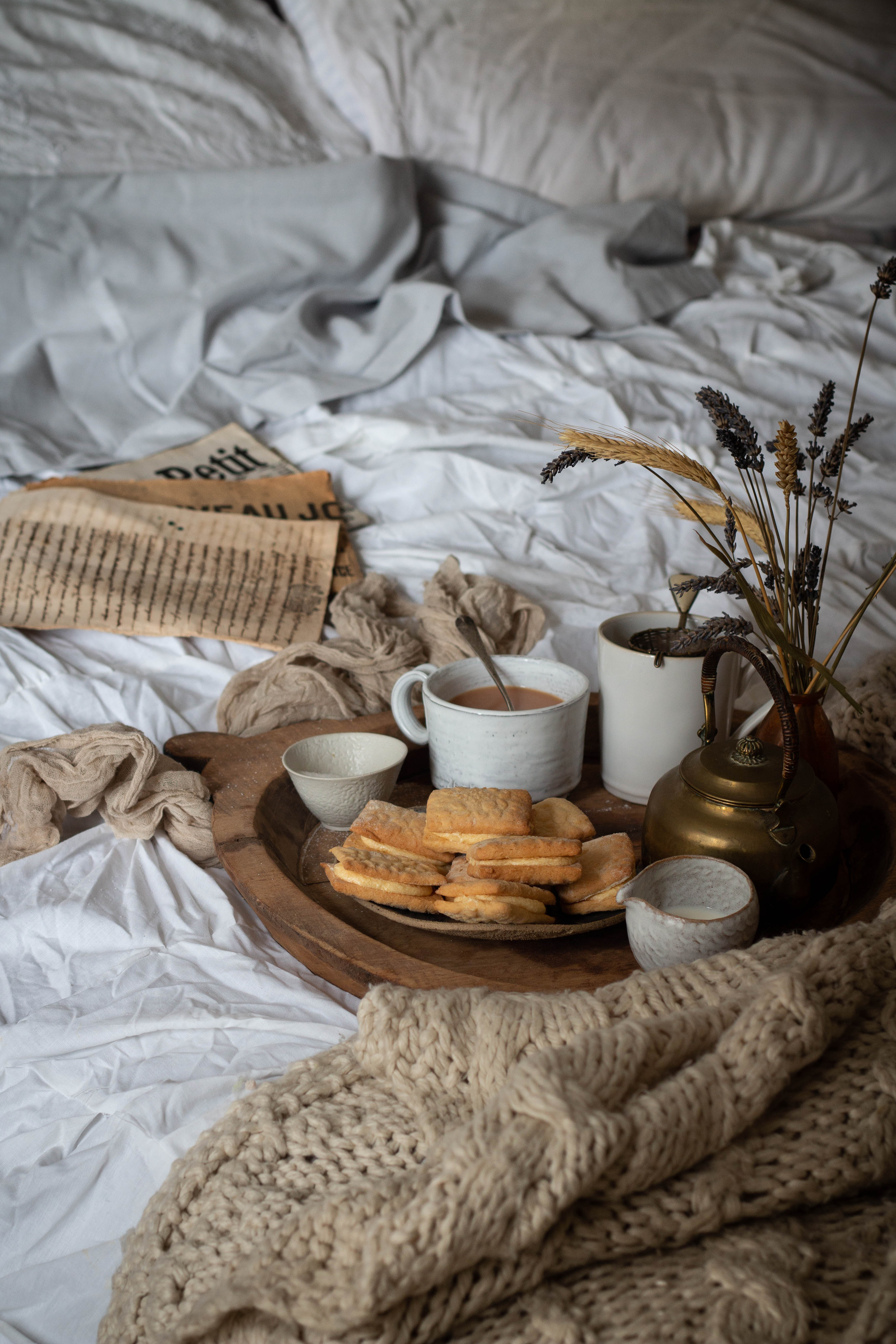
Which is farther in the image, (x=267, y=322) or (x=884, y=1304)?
(x=267, y=322)

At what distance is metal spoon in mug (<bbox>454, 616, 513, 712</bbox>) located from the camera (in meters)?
0.76

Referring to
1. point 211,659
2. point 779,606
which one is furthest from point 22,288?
point 779,606

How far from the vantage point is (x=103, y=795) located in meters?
0.76

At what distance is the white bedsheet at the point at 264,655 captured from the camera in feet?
1.69

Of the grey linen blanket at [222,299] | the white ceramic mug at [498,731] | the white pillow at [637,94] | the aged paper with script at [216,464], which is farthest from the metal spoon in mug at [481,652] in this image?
the white pillow at [637,94]

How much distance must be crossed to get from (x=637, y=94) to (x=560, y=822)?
1703mm

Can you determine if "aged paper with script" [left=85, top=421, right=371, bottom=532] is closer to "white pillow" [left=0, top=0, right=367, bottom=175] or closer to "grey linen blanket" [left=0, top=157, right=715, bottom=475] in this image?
"grey linen blanket" [left=0, top=157, right=715, bottom=475]

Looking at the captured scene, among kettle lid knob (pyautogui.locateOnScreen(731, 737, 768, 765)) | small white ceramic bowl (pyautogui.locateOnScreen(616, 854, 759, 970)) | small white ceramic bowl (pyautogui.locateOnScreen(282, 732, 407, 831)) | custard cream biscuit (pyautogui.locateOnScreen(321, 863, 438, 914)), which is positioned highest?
kettle lid knob (pyautogui.locateOnScreen(731, 737, 768, 765))

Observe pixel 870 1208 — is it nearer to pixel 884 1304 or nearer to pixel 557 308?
pixel 884 1304

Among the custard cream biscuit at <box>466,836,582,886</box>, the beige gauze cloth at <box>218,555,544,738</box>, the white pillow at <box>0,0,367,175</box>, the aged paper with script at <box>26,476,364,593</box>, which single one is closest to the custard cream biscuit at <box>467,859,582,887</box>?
the custard cream biscuit at <box>466,836,582,886</box>

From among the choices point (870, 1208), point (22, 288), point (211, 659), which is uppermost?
point (870, 1208)

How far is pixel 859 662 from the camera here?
1.01 meters

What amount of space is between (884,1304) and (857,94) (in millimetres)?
2240

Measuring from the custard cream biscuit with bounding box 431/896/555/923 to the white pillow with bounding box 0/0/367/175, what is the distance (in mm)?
1401
